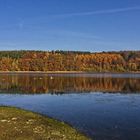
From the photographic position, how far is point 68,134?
74.9 ft

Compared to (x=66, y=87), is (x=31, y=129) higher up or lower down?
higher up

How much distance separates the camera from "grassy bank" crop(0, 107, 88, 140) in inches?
841

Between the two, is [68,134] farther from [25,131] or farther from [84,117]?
[84,117]

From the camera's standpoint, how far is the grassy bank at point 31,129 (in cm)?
2137

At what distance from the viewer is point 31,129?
23578 millimetres

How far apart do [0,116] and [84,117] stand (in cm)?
809

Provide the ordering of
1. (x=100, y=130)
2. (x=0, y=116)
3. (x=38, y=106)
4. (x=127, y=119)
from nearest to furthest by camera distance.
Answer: (x=100, y=130), (x=0, y=116), (x=127, y=119), (x=38, y=106)

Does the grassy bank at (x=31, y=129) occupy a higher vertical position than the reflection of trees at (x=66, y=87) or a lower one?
higher

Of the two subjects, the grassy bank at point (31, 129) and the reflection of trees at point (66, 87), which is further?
the reflection of trees at point (66, 87)

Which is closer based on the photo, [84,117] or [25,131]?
[25,131]

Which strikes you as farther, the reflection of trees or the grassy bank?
the reflection of trees

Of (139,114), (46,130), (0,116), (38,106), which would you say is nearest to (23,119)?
(0,116)

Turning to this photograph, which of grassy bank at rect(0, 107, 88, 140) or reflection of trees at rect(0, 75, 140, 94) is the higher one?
grassy bank at rect(0, 107, 88, 140)

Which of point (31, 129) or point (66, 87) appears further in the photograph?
point (66, 87)
